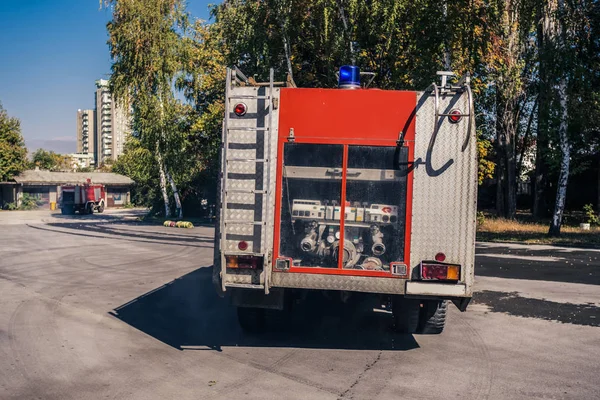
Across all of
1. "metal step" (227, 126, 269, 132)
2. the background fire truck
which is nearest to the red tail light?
"metal step" (227, 126, 269, 132)

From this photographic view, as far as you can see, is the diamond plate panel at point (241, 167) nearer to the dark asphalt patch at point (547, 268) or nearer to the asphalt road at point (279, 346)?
the asphalt road at point (279, 346)

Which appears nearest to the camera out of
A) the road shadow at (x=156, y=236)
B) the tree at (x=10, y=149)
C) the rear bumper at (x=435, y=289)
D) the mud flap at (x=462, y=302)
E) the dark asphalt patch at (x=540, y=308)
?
the rear bumper at (x=435, y=289)

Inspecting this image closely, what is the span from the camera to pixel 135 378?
6.09 m

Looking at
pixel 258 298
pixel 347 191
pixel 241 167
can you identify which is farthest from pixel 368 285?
pixel 241 167

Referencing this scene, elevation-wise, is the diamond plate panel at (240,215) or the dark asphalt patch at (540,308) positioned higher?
the diamond plate panel at (240,215)

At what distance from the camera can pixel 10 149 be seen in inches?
2154

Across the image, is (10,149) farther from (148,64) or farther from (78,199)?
(148,64)

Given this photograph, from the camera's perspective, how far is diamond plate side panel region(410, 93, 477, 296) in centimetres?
642

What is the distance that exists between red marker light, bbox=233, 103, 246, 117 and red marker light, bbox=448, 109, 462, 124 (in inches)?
94.8

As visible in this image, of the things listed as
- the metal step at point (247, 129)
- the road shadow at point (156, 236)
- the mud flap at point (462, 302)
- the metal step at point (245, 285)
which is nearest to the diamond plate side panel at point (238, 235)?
the metal step at point (245, 285)

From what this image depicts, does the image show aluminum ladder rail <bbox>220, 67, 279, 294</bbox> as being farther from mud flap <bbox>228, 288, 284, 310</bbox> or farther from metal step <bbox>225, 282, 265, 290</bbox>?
mud flap <bbox>228, 288, 284, 310</bbox>

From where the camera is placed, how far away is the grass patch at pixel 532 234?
21.5 metres

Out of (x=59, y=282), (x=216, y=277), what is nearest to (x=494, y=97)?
(x=59, y=282)

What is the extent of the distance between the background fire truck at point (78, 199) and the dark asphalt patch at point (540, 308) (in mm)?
40622
